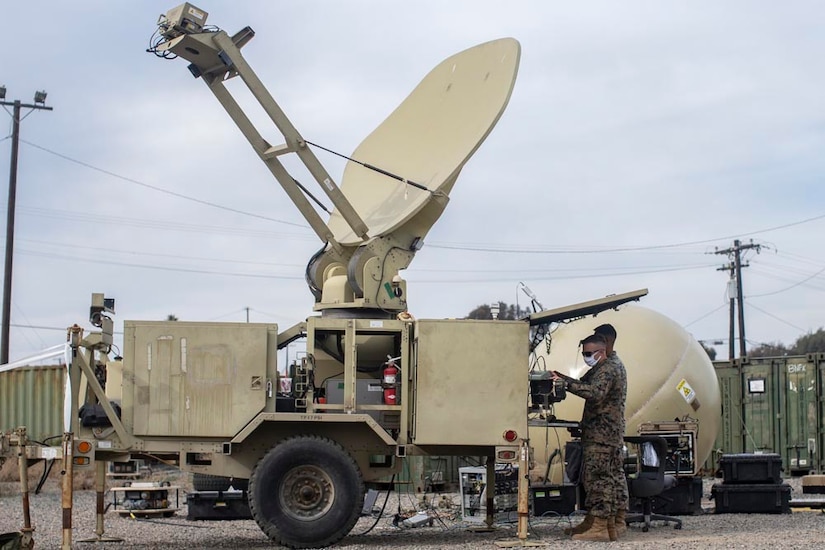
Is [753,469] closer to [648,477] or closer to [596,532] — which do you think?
[648,477]

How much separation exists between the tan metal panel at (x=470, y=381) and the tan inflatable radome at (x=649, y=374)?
4.96 metres

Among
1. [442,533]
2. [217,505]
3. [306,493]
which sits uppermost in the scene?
[306,493]

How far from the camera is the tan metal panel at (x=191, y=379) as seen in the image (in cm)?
1127

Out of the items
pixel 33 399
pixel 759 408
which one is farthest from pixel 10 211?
pixel 759 408

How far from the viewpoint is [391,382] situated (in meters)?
11.6

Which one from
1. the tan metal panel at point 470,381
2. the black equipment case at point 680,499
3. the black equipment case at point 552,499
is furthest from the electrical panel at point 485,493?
the black equipment case at point 680,499

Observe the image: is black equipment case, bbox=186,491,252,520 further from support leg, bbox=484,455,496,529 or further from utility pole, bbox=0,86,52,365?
utility pole, bbox=0,86,52,365

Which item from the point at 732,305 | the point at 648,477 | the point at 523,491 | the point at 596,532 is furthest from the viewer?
the point at 732,305

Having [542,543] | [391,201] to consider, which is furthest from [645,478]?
[391,201]

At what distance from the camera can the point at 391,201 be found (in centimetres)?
1320

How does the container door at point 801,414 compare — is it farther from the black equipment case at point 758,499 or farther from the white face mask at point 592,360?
the white face mask at point 592,360

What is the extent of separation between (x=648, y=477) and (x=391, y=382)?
10.8 ft

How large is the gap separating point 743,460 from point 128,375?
8.32m

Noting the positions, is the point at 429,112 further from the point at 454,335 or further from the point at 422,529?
the point at 422,529
